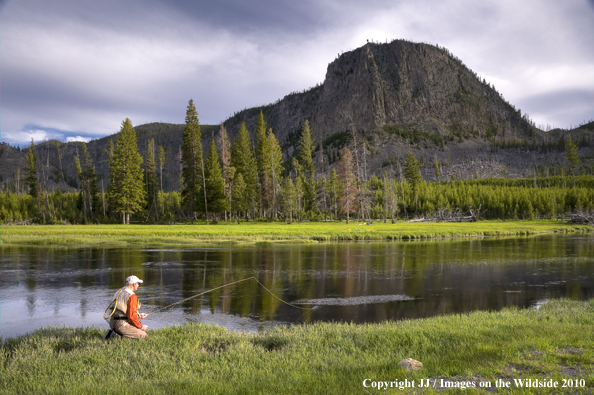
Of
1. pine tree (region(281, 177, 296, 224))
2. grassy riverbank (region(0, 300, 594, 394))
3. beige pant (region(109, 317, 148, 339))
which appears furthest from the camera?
pine tree (region(281, 177, 296, 224))

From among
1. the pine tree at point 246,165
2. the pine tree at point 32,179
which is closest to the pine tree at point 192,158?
the pine tree at point 246,165

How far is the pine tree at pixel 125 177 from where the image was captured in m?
70.1

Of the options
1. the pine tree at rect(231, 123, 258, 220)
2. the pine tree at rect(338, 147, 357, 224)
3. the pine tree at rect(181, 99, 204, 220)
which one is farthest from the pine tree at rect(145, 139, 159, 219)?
the pine tree at rect(338, 147, 357, 224)

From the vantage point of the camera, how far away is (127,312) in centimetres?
975

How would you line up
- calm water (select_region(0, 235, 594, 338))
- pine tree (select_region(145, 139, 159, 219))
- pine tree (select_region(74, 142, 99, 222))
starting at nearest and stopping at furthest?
calm water (select_region(0, 235, 594, 338)) → pine tree (select_region(145, 139, 159, 219)) → pine tree (select_region(74, 142, 99, 222))

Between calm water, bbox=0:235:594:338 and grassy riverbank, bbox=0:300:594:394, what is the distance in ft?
10.5

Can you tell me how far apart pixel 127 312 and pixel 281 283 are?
1204 cm

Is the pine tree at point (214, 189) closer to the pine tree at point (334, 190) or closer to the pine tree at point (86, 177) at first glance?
the pine tree at point (334, 190)

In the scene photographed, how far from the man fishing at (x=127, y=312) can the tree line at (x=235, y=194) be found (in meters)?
60.8

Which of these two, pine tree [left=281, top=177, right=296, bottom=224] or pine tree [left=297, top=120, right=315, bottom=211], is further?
pine tree [left=297, top=120, right=315, bottom=211]

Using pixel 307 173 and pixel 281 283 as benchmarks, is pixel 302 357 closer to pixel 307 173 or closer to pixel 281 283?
pixel 281 283

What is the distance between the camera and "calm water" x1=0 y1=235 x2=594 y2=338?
15.0 metres

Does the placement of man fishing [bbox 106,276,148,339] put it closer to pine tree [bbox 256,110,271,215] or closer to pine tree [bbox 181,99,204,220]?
pine tree [bbox 181,99,204,220]

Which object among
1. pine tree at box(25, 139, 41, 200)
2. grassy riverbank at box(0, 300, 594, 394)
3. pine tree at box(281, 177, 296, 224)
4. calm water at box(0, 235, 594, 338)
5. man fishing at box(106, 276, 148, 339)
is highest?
pine tree at box(25, 139, 41, 200)
